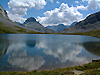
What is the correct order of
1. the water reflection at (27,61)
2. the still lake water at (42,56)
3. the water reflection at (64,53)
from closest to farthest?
the water reflection at (27,61)
the still lake water at (42,56)
the water reflection at (64,53)

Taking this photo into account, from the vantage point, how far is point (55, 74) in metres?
16.6

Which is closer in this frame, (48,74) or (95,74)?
(95,74)

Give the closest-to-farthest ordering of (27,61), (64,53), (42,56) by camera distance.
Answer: (27,61), (42,56), (64,53)

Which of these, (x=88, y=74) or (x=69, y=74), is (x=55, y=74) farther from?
(x=88, y=74)

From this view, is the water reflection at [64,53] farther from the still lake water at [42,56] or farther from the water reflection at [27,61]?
the water reflection at [27,61]

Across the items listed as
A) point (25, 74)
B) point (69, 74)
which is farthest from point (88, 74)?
point (25, 74)

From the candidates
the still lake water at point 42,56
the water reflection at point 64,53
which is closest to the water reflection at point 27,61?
the still lake water at point 42,56

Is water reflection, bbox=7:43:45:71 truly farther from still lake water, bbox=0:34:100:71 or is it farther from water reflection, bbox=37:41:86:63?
water reflection, bbox=37:41:86:63

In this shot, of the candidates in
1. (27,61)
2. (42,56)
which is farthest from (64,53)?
(27,61)

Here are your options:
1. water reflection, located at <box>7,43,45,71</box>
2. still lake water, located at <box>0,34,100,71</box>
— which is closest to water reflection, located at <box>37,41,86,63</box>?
still lake water, located at <box>0,34,100,71</box>

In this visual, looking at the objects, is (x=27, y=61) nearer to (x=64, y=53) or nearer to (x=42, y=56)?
(x=42, y=56)

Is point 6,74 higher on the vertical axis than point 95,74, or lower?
lower

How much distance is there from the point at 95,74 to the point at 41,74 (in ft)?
30.9

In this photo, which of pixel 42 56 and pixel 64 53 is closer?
pixel 42 56
